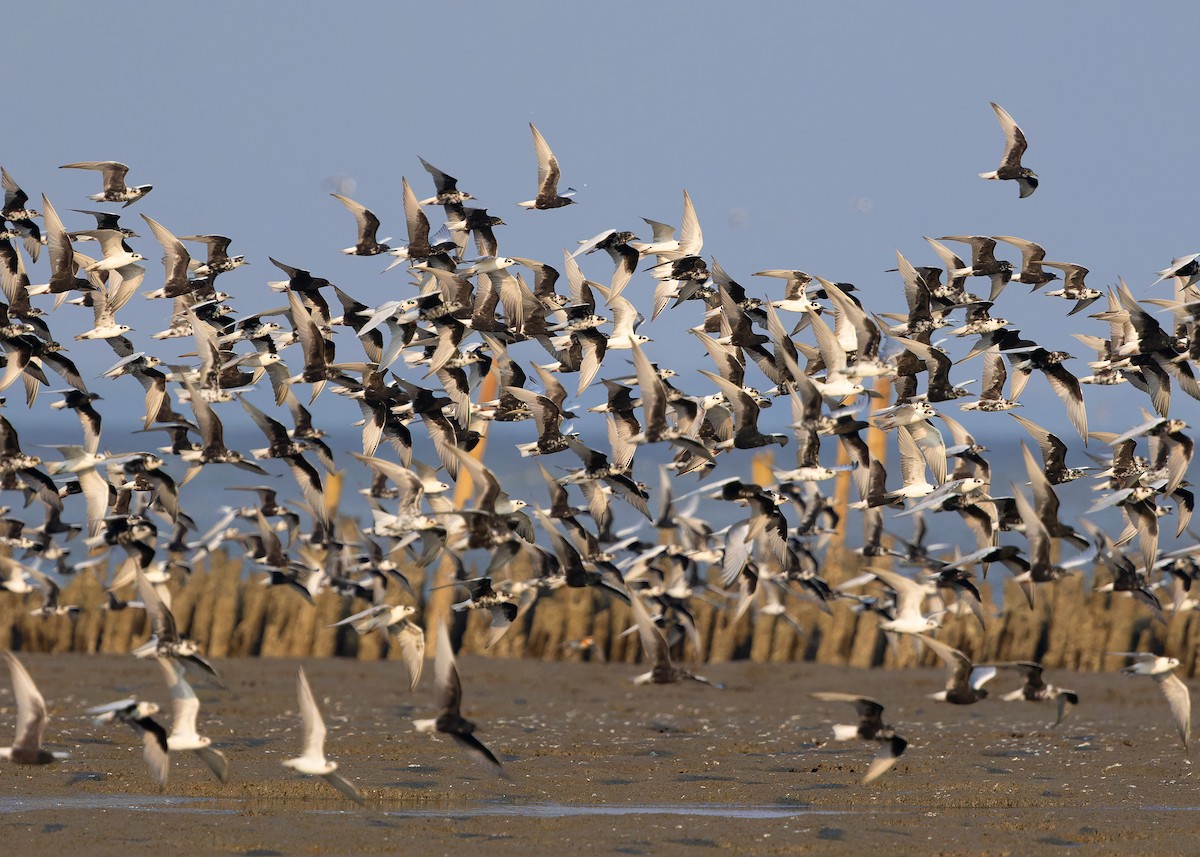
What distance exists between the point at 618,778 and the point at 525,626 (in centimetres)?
1842

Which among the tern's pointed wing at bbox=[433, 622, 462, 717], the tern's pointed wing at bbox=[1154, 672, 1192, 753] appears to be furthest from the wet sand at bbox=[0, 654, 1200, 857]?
the tern's pointed wing at bbox=[433, 622, 462, 717]

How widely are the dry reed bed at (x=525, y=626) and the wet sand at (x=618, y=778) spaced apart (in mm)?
3797

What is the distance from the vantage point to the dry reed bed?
3769cm

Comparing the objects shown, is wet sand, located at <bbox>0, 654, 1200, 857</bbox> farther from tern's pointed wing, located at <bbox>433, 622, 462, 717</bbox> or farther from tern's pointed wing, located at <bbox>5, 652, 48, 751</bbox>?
tern's pointed wing, located at <bbox>433, 622, 462, 717</bbox>

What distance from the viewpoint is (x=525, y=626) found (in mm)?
40094

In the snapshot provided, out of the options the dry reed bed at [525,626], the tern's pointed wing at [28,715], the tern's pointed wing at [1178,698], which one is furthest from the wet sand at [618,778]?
the dry reed bed at [525,626]

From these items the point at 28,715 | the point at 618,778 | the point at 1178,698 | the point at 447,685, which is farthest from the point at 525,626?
the point at 28,715

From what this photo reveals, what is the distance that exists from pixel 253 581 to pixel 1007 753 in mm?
22120

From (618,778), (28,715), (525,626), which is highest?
(525,626)

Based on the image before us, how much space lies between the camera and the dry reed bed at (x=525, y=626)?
37688mm

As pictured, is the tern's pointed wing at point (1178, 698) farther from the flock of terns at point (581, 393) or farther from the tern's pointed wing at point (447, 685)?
the tern's pointed wing at point (447, 685)

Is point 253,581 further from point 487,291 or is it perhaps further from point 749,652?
point 487,291

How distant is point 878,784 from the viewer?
21375 mm

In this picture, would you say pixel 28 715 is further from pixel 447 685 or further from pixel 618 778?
pixel 618 778
